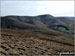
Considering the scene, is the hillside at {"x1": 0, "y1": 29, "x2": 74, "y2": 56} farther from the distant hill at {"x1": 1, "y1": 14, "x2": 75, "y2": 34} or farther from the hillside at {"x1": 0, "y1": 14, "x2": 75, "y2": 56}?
the distant hill at {"x1": 1, "y1": 14, "x2": 75, "y2": 34}

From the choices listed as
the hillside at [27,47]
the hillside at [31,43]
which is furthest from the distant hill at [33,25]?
the hillside at [27,47]

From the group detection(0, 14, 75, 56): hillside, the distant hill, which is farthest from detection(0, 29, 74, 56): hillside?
the distant hill

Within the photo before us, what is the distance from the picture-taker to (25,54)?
51.5 feet

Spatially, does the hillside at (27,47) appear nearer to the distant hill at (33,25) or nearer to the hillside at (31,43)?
the hillside at (31,43)

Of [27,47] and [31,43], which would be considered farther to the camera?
[31,43]

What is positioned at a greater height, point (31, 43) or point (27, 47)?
point (31, 43)

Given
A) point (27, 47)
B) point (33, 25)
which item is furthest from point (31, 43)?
point (33, 25)

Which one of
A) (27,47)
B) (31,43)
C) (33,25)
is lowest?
(27,47)

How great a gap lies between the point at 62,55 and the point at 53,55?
1.22 metres

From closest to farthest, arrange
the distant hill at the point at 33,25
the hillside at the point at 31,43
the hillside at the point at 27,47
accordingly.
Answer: the hillside at the point at 27,47 < the hillside at the point at 31,43 < the distant hill at the point at 33,25

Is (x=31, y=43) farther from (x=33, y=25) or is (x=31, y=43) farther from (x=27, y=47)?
(x=33, y=25)

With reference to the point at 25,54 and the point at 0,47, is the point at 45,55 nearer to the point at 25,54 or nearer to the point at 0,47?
the point at 25,54

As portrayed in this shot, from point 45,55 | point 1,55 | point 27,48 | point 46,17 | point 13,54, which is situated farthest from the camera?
point 46,17

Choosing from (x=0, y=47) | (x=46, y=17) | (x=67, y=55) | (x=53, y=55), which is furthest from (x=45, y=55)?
(x=46, y=17)
